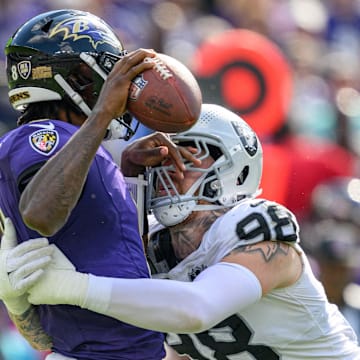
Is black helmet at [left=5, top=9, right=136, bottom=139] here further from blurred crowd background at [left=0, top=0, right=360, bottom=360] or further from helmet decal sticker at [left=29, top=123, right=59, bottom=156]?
blurred crowd background at [left=0, top=0, right=360, bottom=360]

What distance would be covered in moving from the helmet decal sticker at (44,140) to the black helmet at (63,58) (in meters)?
0.22

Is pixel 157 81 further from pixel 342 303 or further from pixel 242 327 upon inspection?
pixel 342 303

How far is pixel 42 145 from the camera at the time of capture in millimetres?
3219

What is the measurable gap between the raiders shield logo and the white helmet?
0.60m

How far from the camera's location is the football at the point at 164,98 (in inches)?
125

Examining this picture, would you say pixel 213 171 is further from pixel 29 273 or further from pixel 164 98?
pixel 29 273

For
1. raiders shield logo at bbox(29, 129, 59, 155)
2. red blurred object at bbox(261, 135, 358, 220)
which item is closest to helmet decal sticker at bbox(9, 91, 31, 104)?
raiders shield logo at bbox(29, 129, 59, 155)

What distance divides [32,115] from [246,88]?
13.9 ft

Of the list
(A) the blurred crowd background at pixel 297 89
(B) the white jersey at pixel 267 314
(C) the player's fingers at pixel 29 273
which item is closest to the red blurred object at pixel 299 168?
(A) the blurred crowd background at pixel 297 89

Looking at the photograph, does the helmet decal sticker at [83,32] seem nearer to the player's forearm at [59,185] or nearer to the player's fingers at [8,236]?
the player's forearm at [59,185]

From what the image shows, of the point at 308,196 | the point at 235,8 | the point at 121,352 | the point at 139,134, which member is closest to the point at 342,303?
the point at 308,196

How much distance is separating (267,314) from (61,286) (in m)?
0.84

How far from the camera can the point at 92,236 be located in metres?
3.31

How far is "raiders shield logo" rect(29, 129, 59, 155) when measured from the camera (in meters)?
3.21
